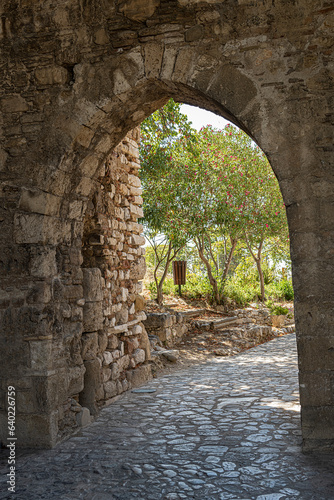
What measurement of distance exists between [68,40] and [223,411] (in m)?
3.82

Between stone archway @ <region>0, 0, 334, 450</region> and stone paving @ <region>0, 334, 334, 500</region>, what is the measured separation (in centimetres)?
38

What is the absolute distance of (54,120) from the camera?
4082 mm

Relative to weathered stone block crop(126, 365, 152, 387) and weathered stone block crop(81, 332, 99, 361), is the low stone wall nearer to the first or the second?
weathered stone block crop(126, 365, 152, 387)

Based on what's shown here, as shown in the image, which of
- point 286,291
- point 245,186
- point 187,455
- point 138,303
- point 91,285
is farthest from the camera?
point 286,291

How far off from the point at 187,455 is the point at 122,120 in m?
2.98

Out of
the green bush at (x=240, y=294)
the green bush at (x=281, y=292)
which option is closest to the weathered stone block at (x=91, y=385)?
the green bush at (x=240, y=294)

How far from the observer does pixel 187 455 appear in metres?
3.53

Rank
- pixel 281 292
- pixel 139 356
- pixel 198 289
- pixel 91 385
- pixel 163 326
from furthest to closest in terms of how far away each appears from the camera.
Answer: pixel 281 292
pixel 198 289
pixel 163 326
pixel 139 356
pixel 91 385

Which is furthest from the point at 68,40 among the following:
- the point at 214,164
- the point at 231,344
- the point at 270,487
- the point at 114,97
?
the point at 214,164

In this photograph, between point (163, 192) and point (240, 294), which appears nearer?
point (163, 192)

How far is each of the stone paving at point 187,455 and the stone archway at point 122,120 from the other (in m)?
0.38

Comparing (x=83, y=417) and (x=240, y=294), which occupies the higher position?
(x=240, y=294)

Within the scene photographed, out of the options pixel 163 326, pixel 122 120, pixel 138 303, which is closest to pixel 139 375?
pixel 138 303

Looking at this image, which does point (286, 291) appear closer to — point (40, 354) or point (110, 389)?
point (110, 389)
